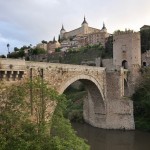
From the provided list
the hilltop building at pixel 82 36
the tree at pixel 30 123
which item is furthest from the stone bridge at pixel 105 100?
the hilltop building at pixel 82 36

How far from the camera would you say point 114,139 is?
2819 centimetres

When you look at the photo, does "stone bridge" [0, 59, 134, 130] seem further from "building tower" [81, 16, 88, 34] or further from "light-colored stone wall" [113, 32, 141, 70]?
"building tower" [81, 16, 88, 34]

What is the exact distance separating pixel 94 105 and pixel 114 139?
583 centimetres

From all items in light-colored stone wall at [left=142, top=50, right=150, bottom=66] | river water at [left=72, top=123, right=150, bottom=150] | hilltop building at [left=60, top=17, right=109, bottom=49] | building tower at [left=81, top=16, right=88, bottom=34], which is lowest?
river water at [left=72, top=123, right=150, bottom=150]

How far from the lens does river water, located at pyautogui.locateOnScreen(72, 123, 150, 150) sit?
25834 millimetres

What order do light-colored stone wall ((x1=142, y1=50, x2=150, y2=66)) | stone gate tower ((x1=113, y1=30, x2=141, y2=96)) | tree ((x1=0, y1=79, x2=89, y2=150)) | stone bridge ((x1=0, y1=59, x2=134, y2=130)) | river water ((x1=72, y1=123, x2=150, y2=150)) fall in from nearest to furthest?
tree ((x1=0, y1=79, x2=89, y2=150)) < river water ((x1=72, y1=123, x2=150, y2=150)) < stone bridge ((x1=0, y1=59, x2=134, y2=130)) < stone gate tower ((x1=113, y1=30, x2=141, y2=96)) < light-colored stone wall ((x1=142, y1=50, x2=150, y2=66))

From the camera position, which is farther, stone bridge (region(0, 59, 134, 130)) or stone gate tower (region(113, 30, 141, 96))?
stone gate tower (region(113, 30, 141, 96))

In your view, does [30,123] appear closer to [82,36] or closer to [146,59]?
[146,59]

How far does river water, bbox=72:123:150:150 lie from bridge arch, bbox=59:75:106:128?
1015mm

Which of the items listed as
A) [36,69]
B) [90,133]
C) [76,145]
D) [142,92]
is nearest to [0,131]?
[76,145]

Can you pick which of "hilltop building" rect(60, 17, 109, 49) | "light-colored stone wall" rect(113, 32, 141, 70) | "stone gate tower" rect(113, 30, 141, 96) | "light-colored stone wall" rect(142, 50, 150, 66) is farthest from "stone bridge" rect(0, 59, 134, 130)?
"hilltop building" rect(60, 17, 109, 49)

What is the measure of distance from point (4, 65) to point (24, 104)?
3.27 m

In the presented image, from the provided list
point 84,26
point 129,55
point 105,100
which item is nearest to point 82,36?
point 84,26

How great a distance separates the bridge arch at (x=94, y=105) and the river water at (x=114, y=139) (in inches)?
40.0
